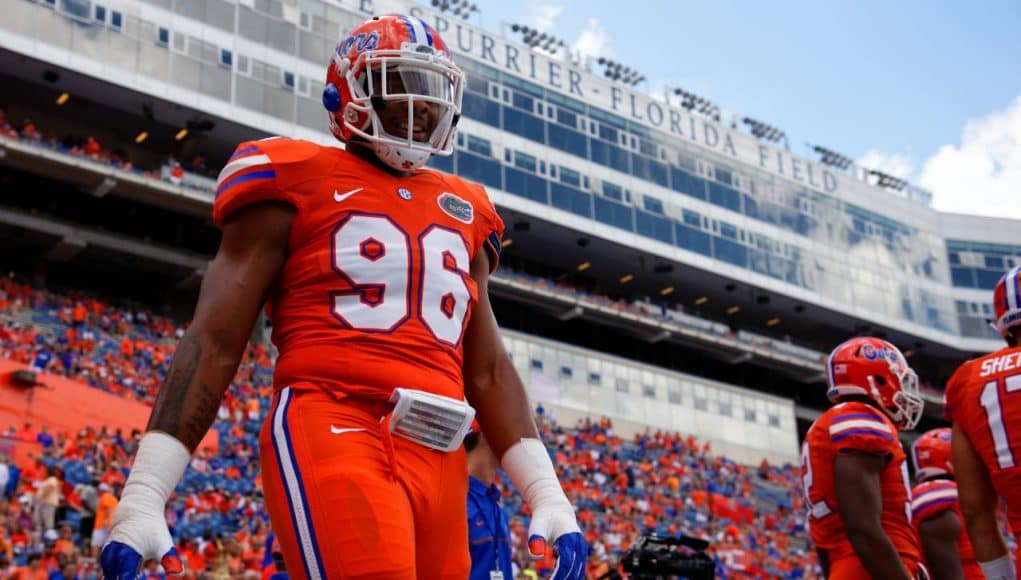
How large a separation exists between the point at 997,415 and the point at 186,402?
3.49 m

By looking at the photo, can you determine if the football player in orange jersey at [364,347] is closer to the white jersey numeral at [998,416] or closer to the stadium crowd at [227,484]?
the white jersey numeral at [998,416]

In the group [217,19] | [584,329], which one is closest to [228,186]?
[217,19]

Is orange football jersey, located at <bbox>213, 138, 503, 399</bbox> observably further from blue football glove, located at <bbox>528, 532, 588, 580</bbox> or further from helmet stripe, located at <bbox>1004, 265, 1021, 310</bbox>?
helmet stripe, located at <bbox>1004, 265, 1021, 310</bbox>

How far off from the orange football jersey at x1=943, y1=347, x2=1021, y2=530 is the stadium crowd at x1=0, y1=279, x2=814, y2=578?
2.26 metres

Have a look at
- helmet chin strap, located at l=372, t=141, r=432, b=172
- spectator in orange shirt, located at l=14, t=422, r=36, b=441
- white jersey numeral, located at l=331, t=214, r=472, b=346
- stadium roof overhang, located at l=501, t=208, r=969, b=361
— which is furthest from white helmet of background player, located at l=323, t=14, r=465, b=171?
stadium roof overhang, located at l=501, t=208, r=969, b=361

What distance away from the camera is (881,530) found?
5.25m

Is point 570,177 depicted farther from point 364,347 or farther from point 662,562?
point 364,347

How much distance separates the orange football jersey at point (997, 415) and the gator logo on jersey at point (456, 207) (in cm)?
256

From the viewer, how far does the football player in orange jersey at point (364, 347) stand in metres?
2.86

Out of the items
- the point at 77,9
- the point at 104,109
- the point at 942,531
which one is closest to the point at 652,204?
the point at 104,109

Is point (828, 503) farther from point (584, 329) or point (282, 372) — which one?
point (584, 329)

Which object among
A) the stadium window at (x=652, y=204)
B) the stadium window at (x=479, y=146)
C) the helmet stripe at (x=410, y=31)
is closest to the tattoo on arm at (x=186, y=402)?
the helmet stripe at (x=410, y=31)

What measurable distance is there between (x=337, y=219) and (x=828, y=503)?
3388mm

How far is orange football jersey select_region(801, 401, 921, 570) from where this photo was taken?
551 centimetres
